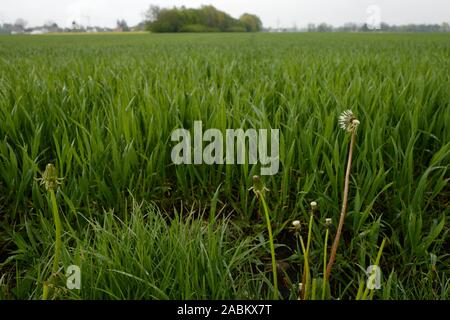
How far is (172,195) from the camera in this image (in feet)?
4.95

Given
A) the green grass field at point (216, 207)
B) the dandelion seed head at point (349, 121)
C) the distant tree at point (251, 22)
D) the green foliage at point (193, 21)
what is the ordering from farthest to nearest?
1. the distant tree at point (251, 22)
2. the green foliage at point (193, 21)
3. the green grass field at point (216, 207)
4. the dandelion seed head at point (349, 121)

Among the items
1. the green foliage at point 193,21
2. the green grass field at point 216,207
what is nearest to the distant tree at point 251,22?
the green foliage at point 193,21

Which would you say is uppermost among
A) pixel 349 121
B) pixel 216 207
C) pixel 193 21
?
pixel 193 21

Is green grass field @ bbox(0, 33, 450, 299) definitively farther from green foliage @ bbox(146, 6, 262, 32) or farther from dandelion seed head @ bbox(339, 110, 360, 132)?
green foliage @ bbox(146, 6, 262, 32)

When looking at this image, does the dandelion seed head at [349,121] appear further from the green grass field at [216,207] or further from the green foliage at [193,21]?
the green foliage at [193,21]

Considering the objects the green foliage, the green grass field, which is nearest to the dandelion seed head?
the green grass field

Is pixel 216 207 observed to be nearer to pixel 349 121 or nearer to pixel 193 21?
pixel 349 121

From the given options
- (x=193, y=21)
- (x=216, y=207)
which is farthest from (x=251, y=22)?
(x=216, y=207)

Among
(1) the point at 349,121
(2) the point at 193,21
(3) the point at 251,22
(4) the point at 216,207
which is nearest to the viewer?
(1) the point at 349,121

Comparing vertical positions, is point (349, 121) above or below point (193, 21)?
below

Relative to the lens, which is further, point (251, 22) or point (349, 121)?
point (251, 22)

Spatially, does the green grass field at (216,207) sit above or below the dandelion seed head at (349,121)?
below
